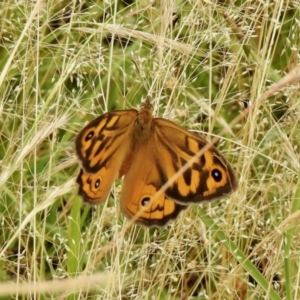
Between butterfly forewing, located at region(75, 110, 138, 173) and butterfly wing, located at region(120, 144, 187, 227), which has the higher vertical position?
butterfly forewing, located at region(75, 110, 138, 173)

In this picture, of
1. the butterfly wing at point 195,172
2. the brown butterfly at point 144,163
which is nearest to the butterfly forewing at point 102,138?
the brown butterfly at point 144,163

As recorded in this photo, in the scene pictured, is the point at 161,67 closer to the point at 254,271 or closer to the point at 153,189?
the point at 153,189

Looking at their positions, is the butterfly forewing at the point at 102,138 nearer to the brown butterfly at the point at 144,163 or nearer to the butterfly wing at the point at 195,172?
the brown butterfly at the point at 144,163

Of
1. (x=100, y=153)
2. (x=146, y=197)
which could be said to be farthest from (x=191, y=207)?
(x=100, y=153)

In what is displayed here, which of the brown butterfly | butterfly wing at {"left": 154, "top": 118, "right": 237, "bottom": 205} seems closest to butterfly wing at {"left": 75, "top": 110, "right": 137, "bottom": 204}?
the brown butterfly

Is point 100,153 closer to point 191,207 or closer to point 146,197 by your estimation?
point 146,197

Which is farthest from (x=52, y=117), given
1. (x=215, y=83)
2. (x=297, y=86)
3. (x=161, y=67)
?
(x=215, y=83)

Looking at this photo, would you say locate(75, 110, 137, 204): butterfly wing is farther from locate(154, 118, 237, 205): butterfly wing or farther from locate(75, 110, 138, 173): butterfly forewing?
locate(154, 118, 237, 205): butterfly wing
